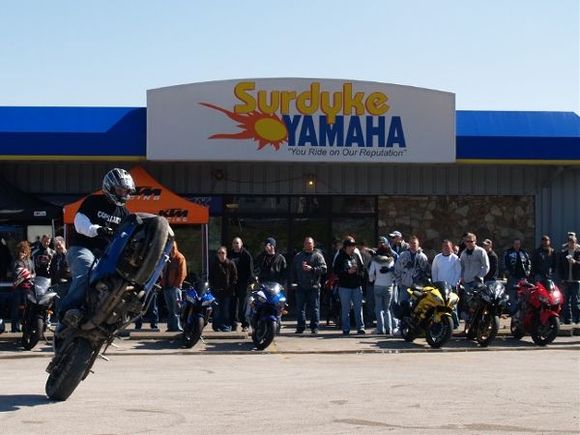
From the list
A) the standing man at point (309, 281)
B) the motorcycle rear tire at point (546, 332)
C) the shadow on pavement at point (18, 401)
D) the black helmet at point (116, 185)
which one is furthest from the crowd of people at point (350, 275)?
the black helmet at point (116, 185)

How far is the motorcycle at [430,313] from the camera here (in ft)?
54.5

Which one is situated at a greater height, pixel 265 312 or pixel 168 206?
pixel 168 206

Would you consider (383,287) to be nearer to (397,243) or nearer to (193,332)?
(397,243)

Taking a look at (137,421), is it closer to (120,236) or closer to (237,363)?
(120,236)

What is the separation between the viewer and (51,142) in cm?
2072

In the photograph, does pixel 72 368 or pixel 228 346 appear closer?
pixel 72 368

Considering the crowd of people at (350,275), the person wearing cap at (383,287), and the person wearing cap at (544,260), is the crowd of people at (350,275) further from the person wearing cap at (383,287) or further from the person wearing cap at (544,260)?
the person wearing cap at (544,260)

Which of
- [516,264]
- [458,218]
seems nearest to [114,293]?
[516,264]

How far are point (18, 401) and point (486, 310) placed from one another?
9.12 meters

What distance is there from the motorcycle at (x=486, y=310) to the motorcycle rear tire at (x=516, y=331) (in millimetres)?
797

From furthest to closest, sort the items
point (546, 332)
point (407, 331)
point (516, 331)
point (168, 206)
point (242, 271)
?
1. point (168, 206)
2. point (242, 271)
3. point (516, 331)
4. point (407, 331)
5. point (546, 332)

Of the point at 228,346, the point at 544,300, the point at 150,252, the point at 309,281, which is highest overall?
the point at 150,252

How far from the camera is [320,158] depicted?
21203mm

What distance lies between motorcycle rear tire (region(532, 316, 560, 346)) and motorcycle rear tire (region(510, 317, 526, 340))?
1.60 feet
